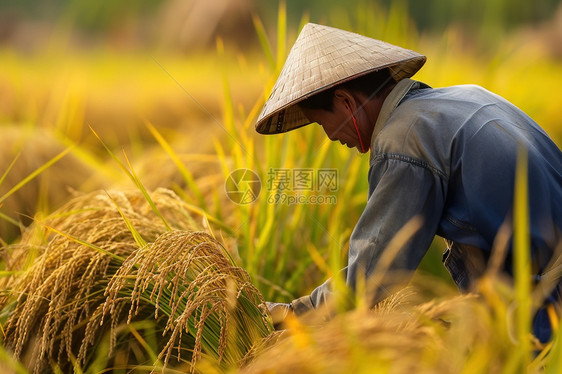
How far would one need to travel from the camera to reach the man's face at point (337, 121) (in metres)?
1.32

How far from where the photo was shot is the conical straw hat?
127 cm

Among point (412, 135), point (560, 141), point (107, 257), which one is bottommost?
point (560, 141)

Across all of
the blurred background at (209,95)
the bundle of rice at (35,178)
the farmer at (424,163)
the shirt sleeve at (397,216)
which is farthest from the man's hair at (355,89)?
the bundle of rice at (35,178)

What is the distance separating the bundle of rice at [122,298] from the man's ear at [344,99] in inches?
14.2

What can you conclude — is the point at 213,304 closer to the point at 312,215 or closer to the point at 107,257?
the point at 107,257

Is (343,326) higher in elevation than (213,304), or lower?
higher

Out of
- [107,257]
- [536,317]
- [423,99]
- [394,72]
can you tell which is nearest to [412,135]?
[423,99]

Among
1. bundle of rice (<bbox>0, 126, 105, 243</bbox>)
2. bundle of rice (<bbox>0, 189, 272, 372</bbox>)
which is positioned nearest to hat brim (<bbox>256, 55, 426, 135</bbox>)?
bundle of rice (<bbox>0, 189, 272, 372</bbox>)

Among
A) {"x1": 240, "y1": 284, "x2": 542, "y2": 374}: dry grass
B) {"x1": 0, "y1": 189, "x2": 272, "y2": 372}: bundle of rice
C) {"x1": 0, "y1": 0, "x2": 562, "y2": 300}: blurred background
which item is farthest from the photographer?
{"x1": 0, "y1": 0, "x2": 562, "y2": 300}: blurred background

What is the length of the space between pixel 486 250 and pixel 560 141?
10.2 ft

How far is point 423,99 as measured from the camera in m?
1.28

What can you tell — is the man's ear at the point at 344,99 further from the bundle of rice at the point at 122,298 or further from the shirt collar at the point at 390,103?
the bundle of rice at the point at 122,298

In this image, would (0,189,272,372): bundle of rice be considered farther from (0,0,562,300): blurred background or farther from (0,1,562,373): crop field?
(0,0,562,300): blurred background

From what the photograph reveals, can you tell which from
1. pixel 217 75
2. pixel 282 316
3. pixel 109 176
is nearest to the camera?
pixel 282 316
